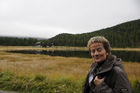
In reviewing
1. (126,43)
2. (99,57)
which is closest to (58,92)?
(99,57)

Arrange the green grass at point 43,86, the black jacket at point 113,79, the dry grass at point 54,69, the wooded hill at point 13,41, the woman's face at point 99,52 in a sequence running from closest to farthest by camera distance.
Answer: the black jacket at point 113,79 → the woman's face at point 99,52 → the green grass at point 43,86 → the dry grass at point 54,69 → the wooded hill at point 13,41

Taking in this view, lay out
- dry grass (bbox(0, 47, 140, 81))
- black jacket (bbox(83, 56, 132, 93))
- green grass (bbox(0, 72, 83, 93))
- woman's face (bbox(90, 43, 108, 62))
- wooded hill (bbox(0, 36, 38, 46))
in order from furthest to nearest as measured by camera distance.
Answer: wooded hill (bbox(0, 36, 38, 46)) < dry grass (bbox(0, 47, 140, 81)) < green grass (bbox(0, 72, 83, 93)) < woman's face (bbox(90, 43, 108, 62)) < black jacket (bbox(83, 56, 132, 93))

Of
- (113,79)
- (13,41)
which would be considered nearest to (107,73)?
(113,79)

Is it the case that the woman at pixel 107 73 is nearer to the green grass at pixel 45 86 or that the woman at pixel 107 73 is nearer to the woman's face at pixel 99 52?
the woman's face at pixel 99 52

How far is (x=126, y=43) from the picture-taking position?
132 m

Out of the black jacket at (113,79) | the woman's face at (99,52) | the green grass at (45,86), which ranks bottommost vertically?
the green grass at (45,86)

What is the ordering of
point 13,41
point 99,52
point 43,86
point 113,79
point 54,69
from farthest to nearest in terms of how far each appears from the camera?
point 13,41
point 54,69
point 43,86
point 99,52
point 113,79


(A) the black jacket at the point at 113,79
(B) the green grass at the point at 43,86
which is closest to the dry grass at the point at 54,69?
(B) the green grass at the point at 43,86

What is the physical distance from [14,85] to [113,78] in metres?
6.25

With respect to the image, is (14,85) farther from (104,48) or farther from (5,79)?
(104,48)

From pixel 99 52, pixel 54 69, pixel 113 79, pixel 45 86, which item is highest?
pixel 99 52

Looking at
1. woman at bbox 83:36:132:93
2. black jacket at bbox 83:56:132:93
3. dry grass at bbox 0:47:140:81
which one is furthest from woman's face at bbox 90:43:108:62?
dry grass at bbox 0:47:140:81

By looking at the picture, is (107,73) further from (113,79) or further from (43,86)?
(43,86)

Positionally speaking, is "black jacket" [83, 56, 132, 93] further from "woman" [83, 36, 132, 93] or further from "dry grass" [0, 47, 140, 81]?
"dry grass" [0, 47, 140, 81]
